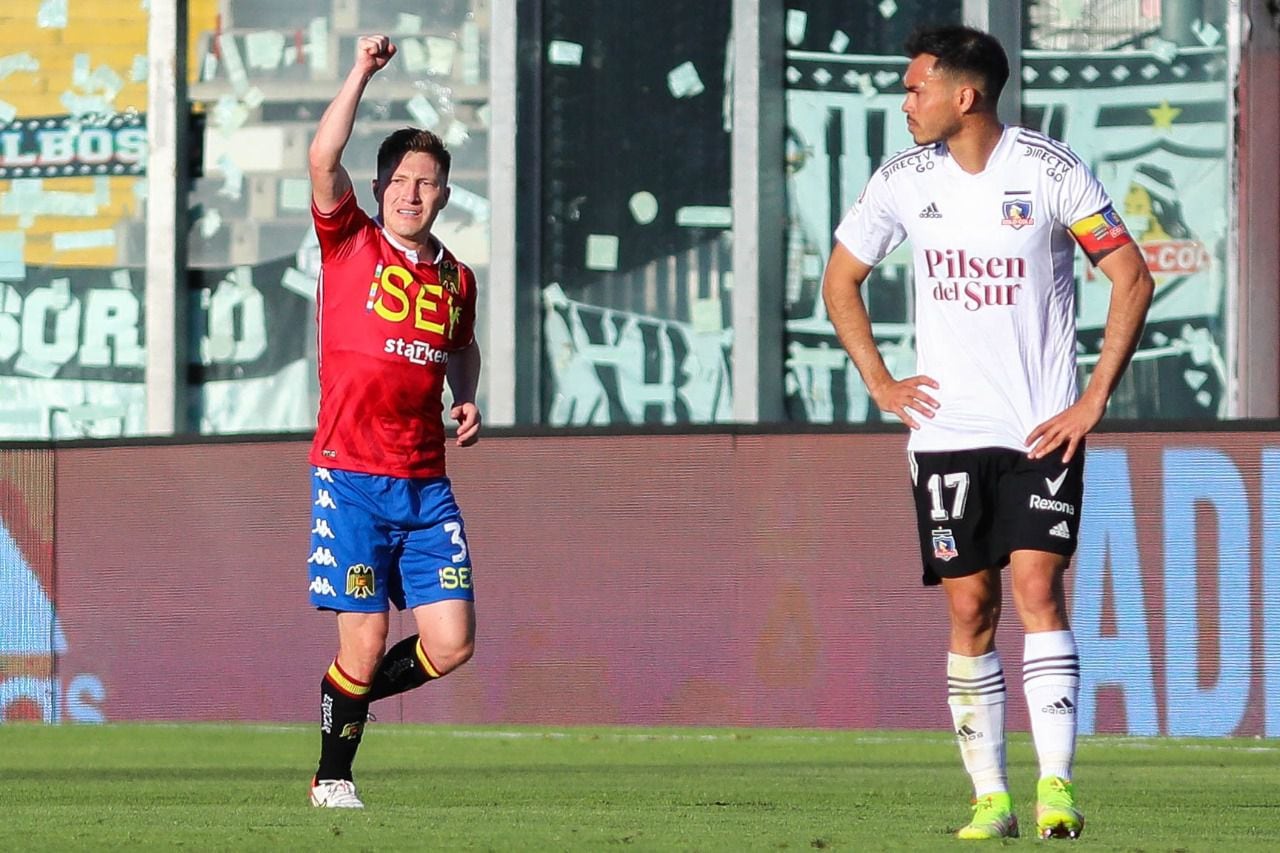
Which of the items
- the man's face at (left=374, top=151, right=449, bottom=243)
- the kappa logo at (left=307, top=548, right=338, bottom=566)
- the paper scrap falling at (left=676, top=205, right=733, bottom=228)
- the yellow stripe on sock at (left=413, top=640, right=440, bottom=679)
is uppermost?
the paper scrap falling at (left=676, top=205, right=733, bottom=228)

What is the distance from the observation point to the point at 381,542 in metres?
7.42

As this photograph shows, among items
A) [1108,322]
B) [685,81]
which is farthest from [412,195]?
[685,81]

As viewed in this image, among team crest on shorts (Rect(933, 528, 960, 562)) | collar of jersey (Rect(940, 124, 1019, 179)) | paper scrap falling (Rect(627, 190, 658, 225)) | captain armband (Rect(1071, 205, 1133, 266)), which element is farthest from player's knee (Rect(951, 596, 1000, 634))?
paper scrap falling (Rect(627, 190, 658, 225))

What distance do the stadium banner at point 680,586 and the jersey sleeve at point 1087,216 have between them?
672 centimetres

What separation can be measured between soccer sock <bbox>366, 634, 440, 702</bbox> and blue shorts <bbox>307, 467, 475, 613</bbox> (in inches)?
8.4

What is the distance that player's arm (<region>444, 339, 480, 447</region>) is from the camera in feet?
25.0

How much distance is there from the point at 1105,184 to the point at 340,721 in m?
9.40

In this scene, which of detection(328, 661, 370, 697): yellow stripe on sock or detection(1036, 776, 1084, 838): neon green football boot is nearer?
detection(1036, 776, 1084, 838): neon green football boot

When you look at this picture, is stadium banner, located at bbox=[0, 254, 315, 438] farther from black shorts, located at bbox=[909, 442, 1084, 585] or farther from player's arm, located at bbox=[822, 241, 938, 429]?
black shorts, located at bbox=[909, 442, 1084, 585]

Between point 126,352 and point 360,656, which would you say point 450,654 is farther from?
point 126,352

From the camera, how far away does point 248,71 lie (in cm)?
1708

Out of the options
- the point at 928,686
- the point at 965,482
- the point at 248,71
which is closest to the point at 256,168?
the point at 248,71

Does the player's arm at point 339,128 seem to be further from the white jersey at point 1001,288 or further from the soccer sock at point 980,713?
the soccer sock at point 980,713

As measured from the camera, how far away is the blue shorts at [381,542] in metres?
7.38
